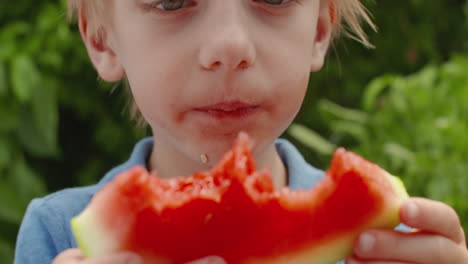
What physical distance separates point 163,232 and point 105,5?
63cm

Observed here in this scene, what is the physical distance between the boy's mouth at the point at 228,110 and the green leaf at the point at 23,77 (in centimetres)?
144

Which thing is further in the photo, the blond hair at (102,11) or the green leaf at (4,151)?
→ the green leaf at (4,151)

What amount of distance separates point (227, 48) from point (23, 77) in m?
1.58

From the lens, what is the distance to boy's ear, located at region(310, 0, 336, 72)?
57.3 inches

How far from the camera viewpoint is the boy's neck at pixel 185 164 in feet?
4.74

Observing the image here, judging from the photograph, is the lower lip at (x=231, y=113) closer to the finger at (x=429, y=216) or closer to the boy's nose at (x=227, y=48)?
the boy's nose at (x=227, y=48)

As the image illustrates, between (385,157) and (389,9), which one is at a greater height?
(389,9)

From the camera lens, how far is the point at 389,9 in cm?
340

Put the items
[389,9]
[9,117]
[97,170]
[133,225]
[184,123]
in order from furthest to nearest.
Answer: [389,9]
[97,170]
[9,117]
[184,123]
[133,225]

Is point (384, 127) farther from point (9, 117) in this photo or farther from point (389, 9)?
point (9, 117)

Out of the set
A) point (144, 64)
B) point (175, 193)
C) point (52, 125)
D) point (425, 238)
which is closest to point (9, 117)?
point (52, 125)

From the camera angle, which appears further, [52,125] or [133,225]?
[52,125]

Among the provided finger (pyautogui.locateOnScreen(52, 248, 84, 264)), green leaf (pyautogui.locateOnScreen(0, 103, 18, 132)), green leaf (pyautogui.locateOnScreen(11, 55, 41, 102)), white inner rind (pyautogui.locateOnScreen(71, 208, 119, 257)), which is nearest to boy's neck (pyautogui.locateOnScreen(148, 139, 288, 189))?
finger (pyautogui.locateOnScreen(52, 248, 84, 264))

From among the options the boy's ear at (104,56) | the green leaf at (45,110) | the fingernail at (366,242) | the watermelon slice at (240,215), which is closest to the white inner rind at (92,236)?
the watermelon slice at (240,215)
